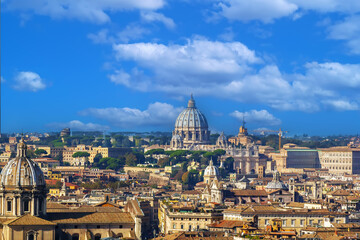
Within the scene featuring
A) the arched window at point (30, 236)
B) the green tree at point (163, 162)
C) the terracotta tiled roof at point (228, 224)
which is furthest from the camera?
the green tree at point (163, 162)

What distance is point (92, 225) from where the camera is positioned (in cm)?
5038

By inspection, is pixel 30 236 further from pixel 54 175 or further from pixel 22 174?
pixel 54 175

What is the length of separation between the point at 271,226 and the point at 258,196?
86.2ft

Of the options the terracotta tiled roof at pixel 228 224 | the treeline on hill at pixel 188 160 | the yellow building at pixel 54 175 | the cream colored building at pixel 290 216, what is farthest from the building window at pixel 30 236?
the treeline on hill at pixel 188 160

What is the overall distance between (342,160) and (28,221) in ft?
392

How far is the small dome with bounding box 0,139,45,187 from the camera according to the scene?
50281 mm

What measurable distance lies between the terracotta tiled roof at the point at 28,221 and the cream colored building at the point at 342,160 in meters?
114

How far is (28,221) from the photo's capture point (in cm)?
4878

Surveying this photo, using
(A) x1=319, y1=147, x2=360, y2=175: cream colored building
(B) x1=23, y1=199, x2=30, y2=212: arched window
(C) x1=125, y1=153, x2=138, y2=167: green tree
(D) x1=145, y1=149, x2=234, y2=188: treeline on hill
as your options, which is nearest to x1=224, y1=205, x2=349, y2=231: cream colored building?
(B) x1=23, y1=199, x2=30, y2=212: arched window

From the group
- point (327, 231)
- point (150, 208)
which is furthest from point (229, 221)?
point (150, 208)

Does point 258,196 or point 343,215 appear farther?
point 258,196

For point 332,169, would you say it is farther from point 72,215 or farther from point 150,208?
point 72,215

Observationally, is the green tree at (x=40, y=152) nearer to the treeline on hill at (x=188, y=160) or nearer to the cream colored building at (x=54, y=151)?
the cream colored building at (x=54, y=151)

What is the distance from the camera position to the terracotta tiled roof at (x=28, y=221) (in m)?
48.5
